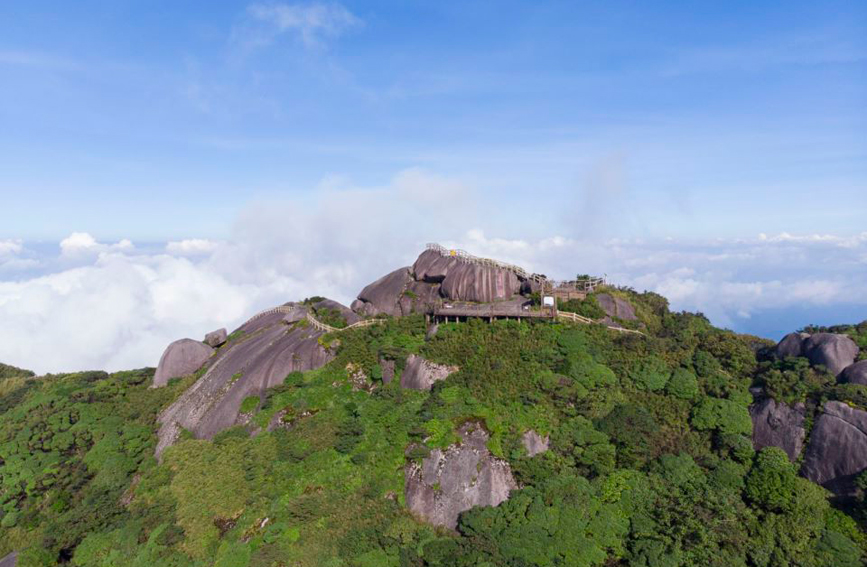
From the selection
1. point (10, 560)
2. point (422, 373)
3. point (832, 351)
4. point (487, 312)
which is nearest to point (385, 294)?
point (487, 312)

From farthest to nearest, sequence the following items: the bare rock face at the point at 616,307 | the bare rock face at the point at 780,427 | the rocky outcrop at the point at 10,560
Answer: the bare rock face at the point at 616,307
the rocky outcrop at the point at 10,560
the bare rock face at the point at 780,427

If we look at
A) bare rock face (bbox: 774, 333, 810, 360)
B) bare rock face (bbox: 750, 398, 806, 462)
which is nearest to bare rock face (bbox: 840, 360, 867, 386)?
bare rock face (bbox: 774, 333, 810, 360)

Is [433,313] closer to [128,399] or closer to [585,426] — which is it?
[585,426]

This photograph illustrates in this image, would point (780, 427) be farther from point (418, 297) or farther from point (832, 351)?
point (418, 297)

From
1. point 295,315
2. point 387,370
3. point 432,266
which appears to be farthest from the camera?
point 432,266

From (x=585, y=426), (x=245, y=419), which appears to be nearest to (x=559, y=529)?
(x=585, y=426)

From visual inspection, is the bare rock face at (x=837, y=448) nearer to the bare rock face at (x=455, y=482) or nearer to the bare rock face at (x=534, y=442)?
the bare rock face at (x=534, y=442)

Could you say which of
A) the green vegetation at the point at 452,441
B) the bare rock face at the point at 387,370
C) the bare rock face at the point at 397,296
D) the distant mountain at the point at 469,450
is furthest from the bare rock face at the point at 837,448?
the bare rock face at the point at 397,296
